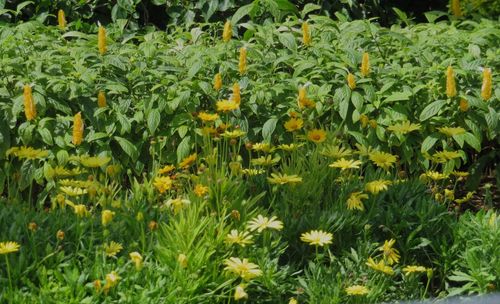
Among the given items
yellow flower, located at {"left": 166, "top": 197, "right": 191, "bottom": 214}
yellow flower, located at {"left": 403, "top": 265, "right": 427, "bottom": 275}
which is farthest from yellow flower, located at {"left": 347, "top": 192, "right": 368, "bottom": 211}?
yellow flower, located at {"left": 166, "top": 197, "right": 191, "bottom": 214}

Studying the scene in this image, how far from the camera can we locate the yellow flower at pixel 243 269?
3.38 meters

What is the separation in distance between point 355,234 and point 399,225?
0.18 metres

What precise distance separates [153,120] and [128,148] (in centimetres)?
19

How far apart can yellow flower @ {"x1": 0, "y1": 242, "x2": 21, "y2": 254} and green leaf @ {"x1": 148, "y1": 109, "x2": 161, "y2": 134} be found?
1.64 meters

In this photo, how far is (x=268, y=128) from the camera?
5031 mm

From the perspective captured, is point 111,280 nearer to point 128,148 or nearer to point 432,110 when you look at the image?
point 128,148

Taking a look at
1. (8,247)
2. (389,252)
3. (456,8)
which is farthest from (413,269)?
(456,8)

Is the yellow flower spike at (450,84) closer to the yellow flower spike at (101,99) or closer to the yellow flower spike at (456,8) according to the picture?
the yellow flower spike at (101,99)

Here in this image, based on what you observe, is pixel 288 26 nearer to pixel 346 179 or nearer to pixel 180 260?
pixel 346 179

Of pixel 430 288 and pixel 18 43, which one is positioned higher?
pixel 18 43

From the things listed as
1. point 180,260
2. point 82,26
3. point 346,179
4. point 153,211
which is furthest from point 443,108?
point 82,26

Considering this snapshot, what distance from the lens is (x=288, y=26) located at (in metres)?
6.09

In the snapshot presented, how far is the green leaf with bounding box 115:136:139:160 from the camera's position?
16.3ft

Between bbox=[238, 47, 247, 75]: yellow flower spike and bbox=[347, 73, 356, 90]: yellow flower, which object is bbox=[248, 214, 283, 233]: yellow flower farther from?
bbox=[347, 73, 356, 90]: yellow flower
